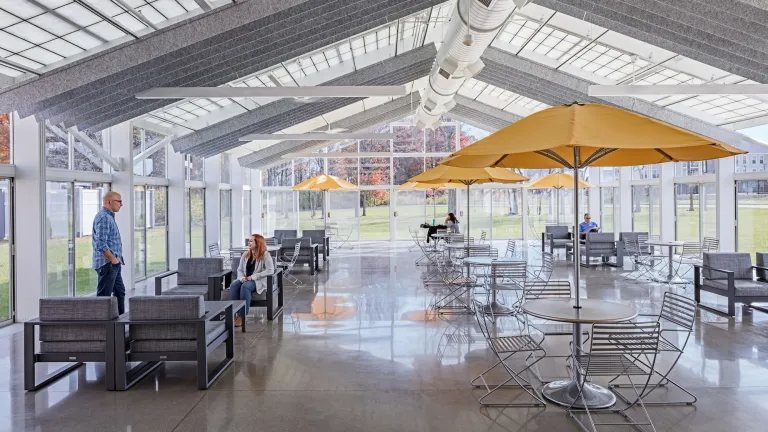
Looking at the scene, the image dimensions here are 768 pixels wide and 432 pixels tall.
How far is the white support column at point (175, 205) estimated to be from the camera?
1255cm

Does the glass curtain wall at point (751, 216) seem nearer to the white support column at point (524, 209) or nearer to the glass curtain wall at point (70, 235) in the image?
the white support column at point (524, 209)

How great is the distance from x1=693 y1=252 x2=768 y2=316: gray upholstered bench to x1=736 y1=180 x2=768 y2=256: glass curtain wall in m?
5.29

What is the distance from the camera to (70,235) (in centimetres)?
854

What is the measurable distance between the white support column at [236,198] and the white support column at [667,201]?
516 inches

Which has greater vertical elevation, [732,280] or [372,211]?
[372,211]

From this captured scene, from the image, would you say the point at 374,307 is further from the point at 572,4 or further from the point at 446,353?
the point at 572,4

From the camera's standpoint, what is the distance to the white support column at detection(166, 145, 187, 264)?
1255 cm

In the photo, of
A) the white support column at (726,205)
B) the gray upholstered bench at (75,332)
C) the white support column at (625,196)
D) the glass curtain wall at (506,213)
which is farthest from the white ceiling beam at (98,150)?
the glass curtain wall at (506,213)

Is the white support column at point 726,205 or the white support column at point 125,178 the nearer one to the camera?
the white support column at point 125,178

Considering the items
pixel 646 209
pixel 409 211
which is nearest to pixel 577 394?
pixel 646 209

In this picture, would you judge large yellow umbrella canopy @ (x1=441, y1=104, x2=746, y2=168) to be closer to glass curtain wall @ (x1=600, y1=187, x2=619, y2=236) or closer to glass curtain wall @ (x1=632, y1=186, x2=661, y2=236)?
glass curtain wall @ (x1=632, y1=186, x2=661, y2=236)

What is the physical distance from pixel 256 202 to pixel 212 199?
519 centimetres

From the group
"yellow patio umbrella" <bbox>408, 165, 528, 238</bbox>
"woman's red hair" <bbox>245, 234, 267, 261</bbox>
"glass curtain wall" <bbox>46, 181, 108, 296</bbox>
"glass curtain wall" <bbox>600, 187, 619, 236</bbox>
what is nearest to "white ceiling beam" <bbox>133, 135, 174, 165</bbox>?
"glass curtain wall" <bbox>46, 181, 108, 296</bbox>

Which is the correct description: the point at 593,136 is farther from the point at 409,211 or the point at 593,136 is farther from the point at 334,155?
the point at 409,211
